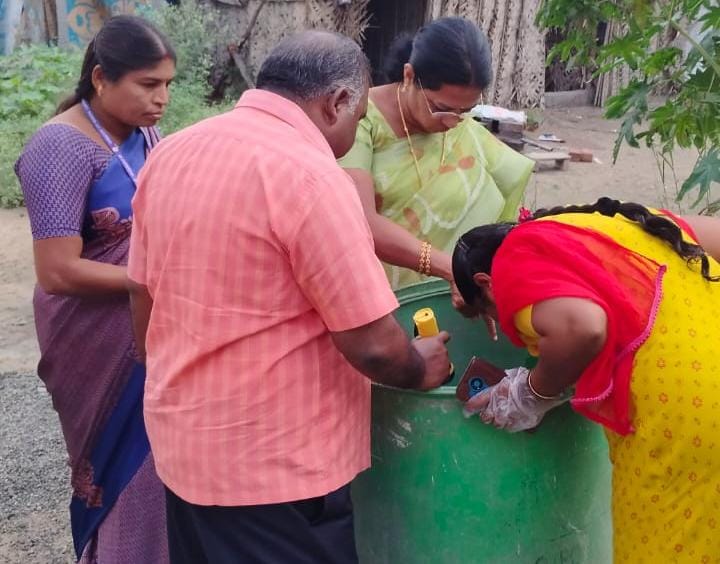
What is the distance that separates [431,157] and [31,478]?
208cm

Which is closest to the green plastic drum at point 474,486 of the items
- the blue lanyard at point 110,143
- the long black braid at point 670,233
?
the long black braid at point 670,233

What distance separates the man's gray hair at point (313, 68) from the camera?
1.52m

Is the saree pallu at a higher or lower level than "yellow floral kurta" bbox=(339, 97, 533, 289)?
lower

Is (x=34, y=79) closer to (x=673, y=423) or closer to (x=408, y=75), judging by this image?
(x=408, y=75)

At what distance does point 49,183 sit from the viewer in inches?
81.7

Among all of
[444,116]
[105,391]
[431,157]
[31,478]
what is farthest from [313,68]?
[31,478]

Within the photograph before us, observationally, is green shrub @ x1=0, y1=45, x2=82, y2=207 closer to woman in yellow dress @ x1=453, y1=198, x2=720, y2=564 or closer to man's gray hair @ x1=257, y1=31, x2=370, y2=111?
man's gray hair @ x1=257, y1=31, x2=370, y2=111

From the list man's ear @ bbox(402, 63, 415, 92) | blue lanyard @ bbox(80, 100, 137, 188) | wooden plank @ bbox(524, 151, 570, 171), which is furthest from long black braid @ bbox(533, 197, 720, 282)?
wooden plank @ bbox(524, 151, 570, 171)

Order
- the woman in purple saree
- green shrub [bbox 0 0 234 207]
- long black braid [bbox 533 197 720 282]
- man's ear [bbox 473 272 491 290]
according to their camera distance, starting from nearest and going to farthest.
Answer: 1. long black braid [bbox 533 197 720 282]
2. man's ear [bbox 473 272 491 290]
3. the woman in purple saree
4. green shrub [bbox 0 0 234 207]

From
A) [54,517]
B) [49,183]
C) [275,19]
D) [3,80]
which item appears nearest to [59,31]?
[3,80]

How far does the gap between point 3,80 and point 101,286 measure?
765cm

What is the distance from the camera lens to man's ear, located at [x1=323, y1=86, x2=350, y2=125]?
1532 millimetres

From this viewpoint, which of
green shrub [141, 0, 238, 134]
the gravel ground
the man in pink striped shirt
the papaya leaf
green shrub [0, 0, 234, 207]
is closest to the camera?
the man in pink striped shirt

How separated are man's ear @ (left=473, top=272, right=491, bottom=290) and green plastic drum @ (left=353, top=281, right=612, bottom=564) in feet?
0.72
